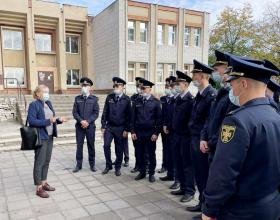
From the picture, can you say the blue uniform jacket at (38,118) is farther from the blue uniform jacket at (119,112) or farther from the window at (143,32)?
the window at (143,32)

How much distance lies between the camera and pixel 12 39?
68.3 feet

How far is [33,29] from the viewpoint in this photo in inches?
797

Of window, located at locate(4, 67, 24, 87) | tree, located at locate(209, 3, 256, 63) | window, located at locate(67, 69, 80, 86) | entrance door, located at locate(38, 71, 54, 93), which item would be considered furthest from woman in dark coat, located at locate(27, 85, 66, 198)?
tree, located at locate(209, 3, 256, 63)

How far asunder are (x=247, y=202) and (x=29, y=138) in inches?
147

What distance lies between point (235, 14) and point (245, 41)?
3.46m

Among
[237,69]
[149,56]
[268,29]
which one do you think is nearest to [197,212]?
[237,69]

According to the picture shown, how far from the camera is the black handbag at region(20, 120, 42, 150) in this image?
4.39 m

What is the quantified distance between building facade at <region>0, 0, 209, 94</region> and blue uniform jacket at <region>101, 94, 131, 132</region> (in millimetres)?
15773

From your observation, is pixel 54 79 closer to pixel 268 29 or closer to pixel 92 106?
pixel 92 106

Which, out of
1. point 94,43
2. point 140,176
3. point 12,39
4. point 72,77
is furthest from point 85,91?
point 94,43

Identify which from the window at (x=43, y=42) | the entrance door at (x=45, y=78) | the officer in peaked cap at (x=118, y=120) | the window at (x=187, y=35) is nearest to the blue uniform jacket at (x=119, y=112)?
the officer in peaked cap at (x=118, y=120)

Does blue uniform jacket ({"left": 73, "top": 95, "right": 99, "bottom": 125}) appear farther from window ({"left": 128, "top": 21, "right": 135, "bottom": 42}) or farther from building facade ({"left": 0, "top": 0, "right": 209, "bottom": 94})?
window ({"left": 128, "top": 21, "right": 135, "bottom": 42})

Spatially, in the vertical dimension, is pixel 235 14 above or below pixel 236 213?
above

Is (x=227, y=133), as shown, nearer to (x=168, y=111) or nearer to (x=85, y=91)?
(x=168, y=111)
